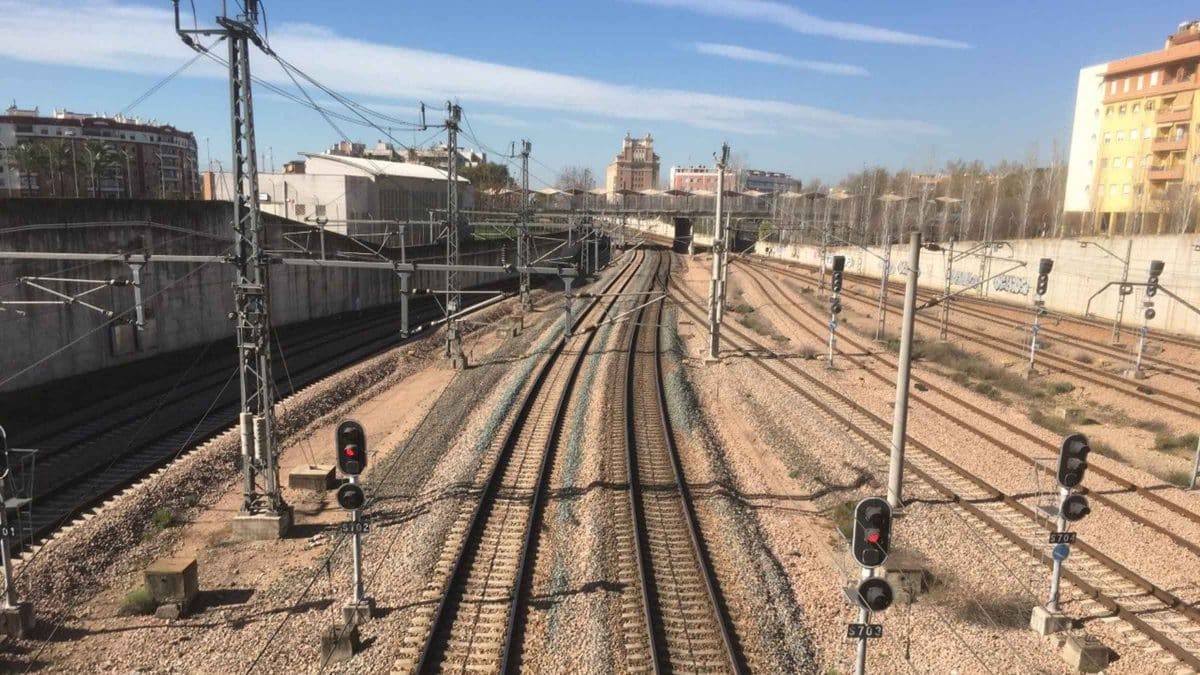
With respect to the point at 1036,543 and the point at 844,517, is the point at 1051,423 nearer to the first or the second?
the point at 1036,543

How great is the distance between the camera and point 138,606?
1094cm

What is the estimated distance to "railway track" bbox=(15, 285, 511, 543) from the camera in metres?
15.2

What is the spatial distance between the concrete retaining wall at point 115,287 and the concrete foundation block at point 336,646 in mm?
13133

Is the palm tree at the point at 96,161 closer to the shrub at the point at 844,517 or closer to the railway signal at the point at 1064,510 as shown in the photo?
the shrub at the point at 844,517

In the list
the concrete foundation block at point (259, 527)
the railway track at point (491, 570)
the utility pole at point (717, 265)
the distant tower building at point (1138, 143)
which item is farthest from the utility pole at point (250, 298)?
the distant tower building at point (1138, 143)

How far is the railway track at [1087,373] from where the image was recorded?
2384 cm

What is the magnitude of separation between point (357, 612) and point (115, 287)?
2255cm

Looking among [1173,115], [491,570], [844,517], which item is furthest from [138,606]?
[1173,115]

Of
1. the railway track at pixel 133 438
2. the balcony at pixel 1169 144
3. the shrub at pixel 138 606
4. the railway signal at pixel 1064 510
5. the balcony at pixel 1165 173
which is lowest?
the railway track at pixel 133 438

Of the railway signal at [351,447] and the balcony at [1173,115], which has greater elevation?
the balcony at [1173,115]

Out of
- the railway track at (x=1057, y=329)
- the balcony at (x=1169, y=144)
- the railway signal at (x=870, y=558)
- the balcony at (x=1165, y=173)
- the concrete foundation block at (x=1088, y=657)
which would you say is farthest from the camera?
the balcony at (x=1165, y=173)

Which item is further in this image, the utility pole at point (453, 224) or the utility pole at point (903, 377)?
the utility pole at point (453, 224)

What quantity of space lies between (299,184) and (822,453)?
46.0 m

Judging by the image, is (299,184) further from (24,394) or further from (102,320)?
(24,394)
